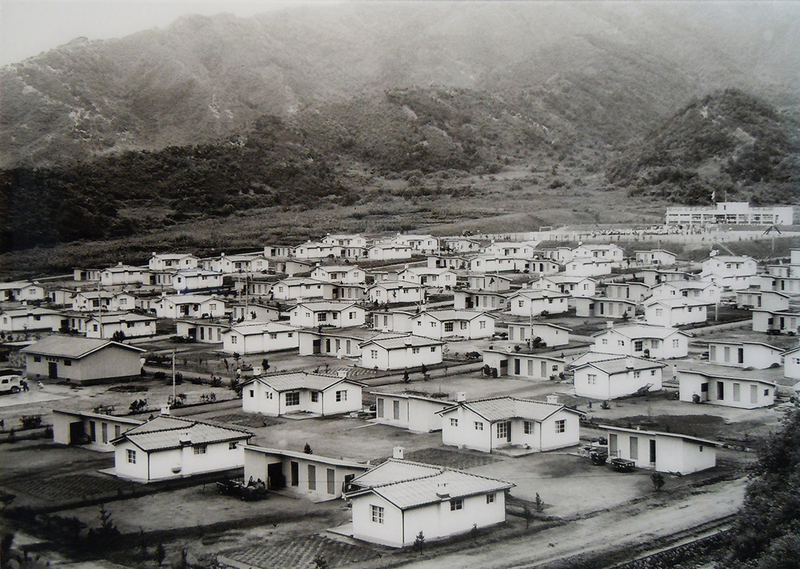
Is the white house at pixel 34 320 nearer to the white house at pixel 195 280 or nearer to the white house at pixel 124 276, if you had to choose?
the white house at pixel 195 280

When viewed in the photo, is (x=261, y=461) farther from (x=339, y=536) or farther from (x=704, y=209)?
(x=704, y=209)

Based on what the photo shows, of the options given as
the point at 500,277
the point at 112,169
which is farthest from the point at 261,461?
the point at 112,169

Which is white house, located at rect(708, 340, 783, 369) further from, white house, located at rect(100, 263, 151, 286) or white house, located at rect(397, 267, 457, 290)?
white house, located at rect(100, 263, 151, 286)

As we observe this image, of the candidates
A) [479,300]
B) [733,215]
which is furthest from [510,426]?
[733,215]

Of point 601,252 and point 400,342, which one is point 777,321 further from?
point 601,252

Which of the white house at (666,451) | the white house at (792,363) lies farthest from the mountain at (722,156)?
the white house at (666,451)

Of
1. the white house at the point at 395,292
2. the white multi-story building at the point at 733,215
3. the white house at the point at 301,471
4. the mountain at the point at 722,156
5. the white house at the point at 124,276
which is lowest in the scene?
the white house at the point at 301,471

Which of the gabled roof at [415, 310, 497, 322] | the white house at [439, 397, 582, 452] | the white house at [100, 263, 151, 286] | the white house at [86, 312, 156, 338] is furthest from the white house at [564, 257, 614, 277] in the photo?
the white house at [439, 397, 582, 452]
